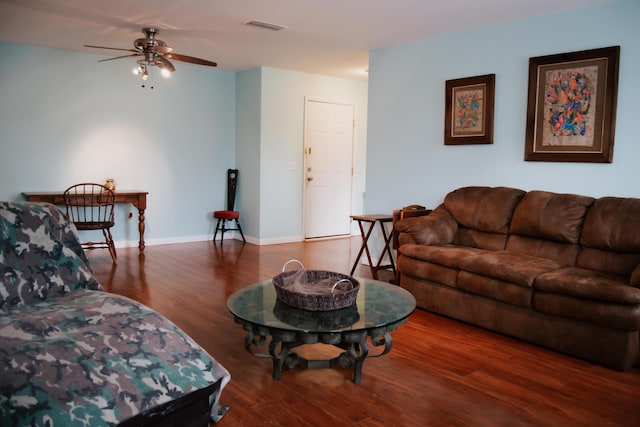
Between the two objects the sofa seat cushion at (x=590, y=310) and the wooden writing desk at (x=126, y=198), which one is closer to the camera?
the sofa seat cushion at (x=590, y=310)

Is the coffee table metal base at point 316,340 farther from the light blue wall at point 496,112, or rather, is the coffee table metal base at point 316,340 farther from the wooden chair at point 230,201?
→ the wooden chair at point 230,201

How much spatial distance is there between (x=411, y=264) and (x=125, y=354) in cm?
254

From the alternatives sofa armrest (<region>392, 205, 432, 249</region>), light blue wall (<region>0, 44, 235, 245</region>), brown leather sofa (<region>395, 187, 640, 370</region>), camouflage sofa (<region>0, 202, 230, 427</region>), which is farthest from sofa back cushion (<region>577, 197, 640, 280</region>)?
light blue wall (<region>0, 44, 235, 245</region>)

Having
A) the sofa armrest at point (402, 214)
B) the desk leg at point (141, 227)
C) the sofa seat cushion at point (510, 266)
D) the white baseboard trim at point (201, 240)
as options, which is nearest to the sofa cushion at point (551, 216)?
the sofa seat cushion at point (510, 266)

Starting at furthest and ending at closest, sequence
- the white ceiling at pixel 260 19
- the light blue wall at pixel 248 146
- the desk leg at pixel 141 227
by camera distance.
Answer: the light blue wall at pixel 248 146, the desk leg at pixel 141 227, the white ceiling at pixel 260 19

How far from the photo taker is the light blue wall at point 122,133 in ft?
18.6

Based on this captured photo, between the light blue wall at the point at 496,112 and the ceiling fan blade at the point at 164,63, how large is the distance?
6.71 ft

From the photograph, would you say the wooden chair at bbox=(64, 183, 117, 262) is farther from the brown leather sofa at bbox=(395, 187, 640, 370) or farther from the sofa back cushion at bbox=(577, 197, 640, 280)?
the sofa back cushion at bbox=(577, 197, 640, 280)

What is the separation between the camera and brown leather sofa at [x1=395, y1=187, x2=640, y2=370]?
297cm

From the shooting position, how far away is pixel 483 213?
4.19 meters

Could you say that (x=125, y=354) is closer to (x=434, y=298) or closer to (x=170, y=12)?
(x=434, y=298)

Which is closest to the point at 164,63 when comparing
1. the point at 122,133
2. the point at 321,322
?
the point at 122,133

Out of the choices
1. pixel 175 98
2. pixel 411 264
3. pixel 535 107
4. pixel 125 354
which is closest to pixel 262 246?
pixel 175 98

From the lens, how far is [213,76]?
22.8 ft
